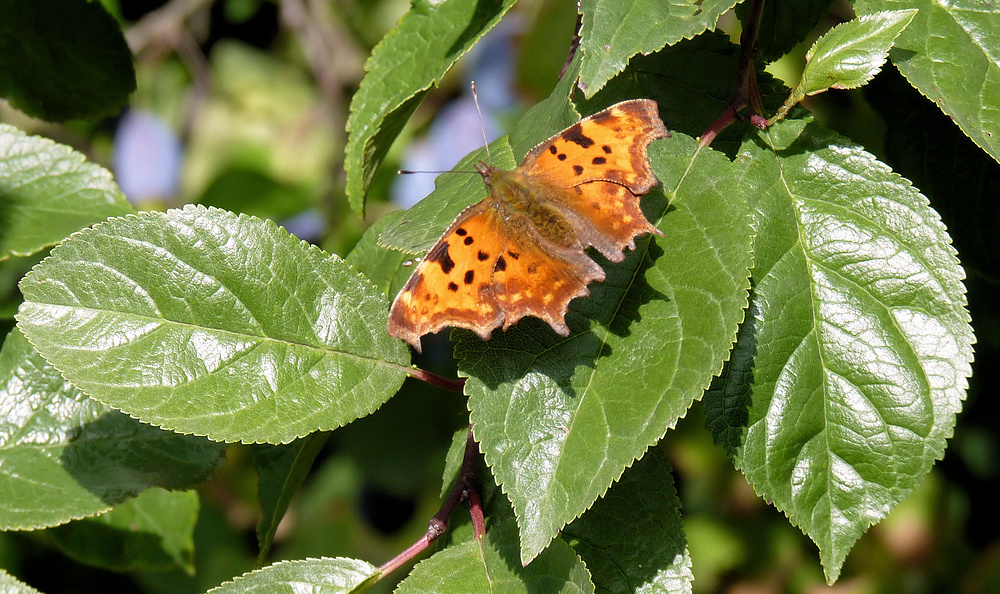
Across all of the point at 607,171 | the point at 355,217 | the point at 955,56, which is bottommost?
the point at 355,217

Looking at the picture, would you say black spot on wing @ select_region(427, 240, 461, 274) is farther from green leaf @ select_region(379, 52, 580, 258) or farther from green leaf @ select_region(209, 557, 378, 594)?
green leaf @ select_region(209, 557, 378, 594)

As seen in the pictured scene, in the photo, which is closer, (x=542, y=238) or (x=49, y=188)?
(x=542, y=238)

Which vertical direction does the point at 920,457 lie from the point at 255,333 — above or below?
below

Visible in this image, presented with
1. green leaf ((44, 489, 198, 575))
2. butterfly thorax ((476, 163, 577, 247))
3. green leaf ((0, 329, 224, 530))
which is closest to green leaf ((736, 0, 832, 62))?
butterfly thorax ((476, 163, 577, 247))

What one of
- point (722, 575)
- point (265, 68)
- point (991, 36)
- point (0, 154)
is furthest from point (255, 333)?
point (265, 68)

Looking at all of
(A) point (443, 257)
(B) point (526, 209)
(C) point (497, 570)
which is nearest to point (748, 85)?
(B) point (526, 209)

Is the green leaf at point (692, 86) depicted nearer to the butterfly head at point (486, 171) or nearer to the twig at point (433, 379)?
the butterfly head at point (486, 171)

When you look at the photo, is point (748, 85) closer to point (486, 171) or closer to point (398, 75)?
point (486, 171)

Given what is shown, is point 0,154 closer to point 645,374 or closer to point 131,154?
point 645,374
